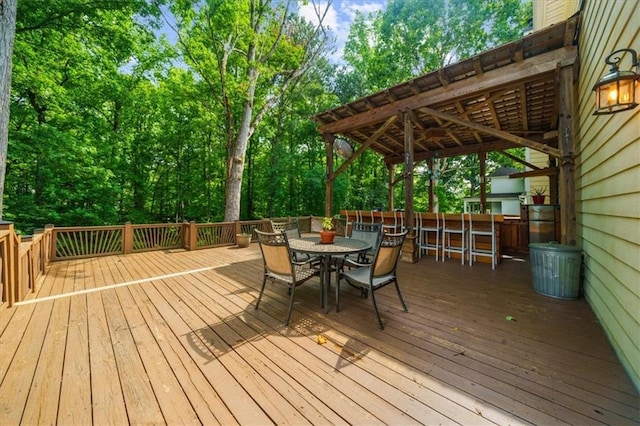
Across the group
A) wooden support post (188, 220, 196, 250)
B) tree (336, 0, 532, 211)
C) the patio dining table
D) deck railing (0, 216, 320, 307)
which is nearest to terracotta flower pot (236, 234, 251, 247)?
deck railing (0, 216, 320, 307)

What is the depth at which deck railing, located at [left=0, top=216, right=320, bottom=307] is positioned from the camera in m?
2.96

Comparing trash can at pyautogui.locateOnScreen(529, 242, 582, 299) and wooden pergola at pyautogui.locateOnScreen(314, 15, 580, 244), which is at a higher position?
wooden pergola at pyautogui.locateOnScreen(314, 15, 580, 244)

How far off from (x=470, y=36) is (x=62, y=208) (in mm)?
18418

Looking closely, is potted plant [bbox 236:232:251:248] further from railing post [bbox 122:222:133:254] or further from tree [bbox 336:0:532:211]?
tree [bbox 336:0:532:211]

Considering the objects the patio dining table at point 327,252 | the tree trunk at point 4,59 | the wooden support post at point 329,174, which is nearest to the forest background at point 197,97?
the wooden support post at point 329,174

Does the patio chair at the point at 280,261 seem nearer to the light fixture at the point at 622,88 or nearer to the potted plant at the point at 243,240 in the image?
the light fixture at the point at 622,88

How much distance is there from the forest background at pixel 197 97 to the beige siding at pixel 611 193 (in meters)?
4.24

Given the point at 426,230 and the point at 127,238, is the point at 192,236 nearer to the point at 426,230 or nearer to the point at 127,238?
the point at 127,238

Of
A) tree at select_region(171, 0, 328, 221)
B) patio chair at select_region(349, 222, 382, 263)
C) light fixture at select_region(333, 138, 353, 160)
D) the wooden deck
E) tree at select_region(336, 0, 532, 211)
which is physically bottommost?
the wooden deck

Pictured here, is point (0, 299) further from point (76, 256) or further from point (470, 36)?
point (470, 36)

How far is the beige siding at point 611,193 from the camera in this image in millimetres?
1706

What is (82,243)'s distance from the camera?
550 cm

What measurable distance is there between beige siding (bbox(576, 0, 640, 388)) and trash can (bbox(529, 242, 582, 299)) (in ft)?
0.40

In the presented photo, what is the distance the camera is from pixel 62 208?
8547mm
